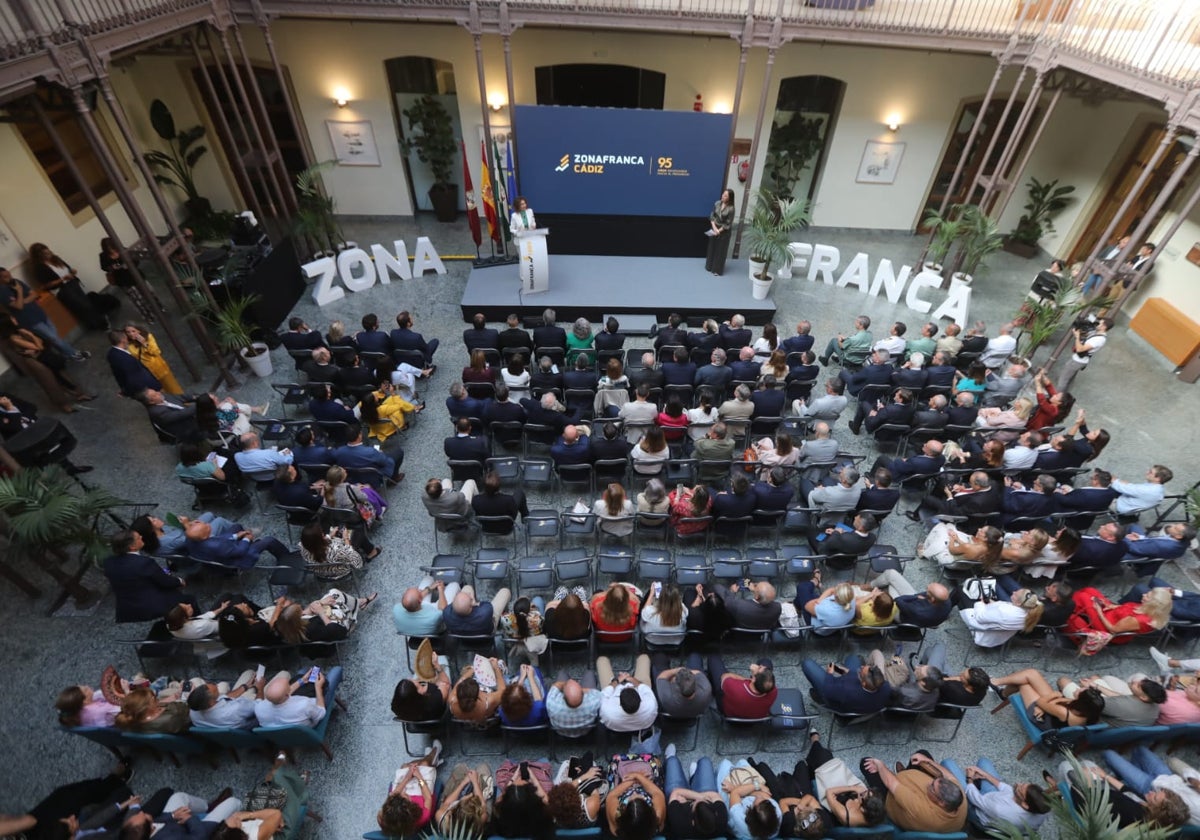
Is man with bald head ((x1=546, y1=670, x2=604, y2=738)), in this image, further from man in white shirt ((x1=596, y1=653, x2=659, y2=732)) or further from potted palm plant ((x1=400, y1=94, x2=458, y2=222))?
potted palm plant ((x1=400, y1=94, x2=458, y2=222))

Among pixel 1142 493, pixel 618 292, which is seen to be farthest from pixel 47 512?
pixel 1142 493

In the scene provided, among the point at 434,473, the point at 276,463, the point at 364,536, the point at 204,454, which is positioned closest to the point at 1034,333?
the point at 434,473

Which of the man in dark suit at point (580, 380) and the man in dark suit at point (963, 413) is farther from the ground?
the man in dark suit at point (580, 380)

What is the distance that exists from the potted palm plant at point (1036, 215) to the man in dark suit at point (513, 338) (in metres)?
11.2

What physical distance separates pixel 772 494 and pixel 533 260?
5.81 m

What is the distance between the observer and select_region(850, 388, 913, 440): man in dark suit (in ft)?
22.8

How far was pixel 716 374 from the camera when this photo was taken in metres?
7.37

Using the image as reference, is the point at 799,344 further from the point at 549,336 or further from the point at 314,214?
the point at 314,214

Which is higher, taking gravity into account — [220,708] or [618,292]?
[220,708]

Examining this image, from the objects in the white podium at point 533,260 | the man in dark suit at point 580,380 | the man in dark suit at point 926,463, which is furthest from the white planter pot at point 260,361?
the man in dark suit at point 926,463

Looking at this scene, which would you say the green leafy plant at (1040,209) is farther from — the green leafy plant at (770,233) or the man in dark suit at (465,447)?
the man in dark suit at (465,447)

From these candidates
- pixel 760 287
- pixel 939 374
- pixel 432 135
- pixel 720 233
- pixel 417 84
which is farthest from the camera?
pixel 432 135

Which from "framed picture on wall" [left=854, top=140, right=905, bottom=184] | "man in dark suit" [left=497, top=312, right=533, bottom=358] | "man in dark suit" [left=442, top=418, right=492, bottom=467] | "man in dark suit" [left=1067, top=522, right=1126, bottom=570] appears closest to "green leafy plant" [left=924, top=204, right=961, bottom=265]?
"framed picture on wall" [left=854, top=140, right=905, bottom=184]

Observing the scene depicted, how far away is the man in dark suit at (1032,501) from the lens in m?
6.06
